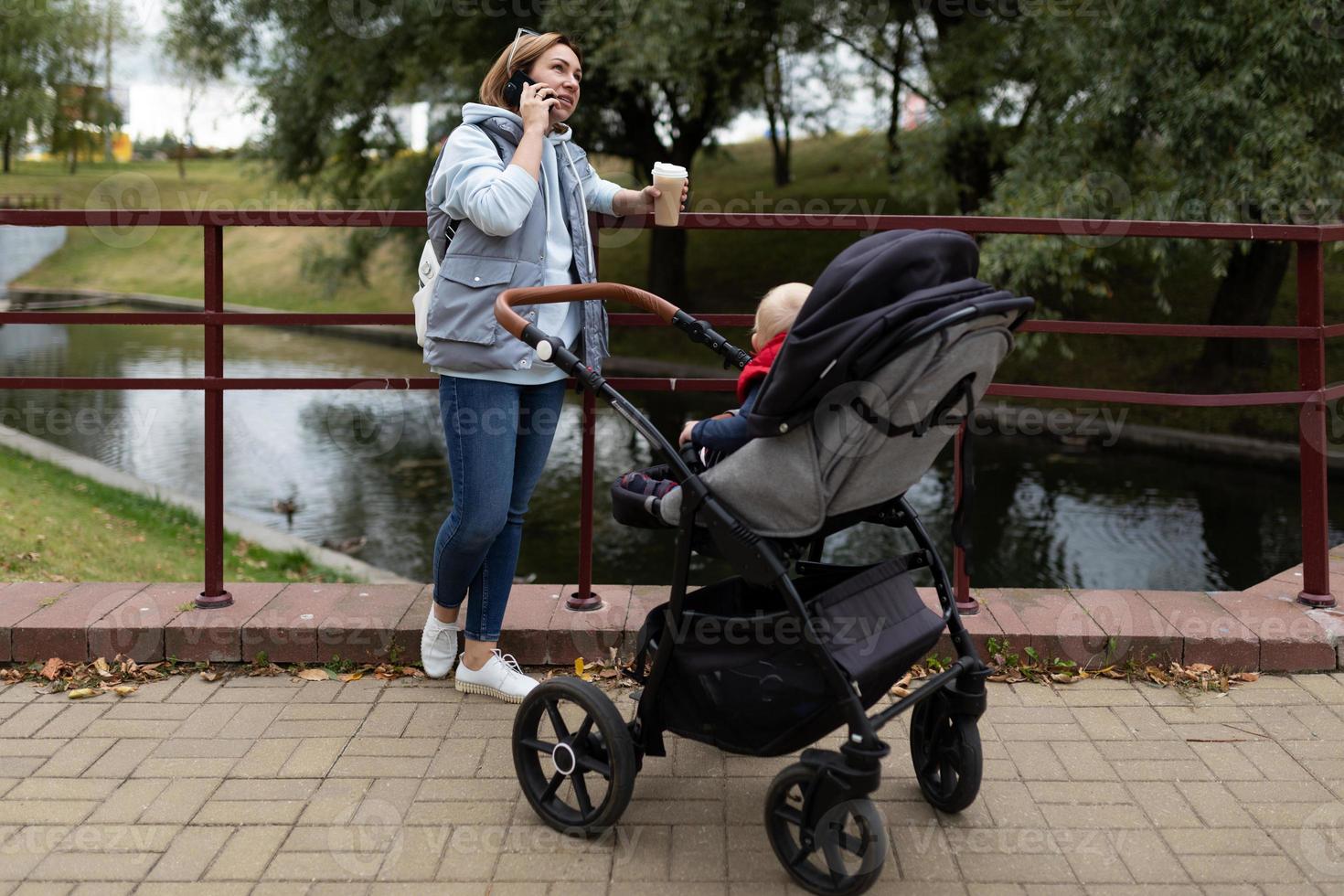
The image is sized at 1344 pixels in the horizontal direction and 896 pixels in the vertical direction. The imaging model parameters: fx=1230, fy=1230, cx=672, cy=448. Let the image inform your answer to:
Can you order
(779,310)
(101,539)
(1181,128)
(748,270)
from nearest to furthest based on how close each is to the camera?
1. (779,310)
2. (101,539)
3. (1181,128)
4. (748,270)

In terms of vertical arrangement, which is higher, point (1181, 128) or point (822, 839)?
point (1181, 128)

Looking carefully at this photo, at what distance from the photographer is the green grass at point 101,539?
6.52 metres

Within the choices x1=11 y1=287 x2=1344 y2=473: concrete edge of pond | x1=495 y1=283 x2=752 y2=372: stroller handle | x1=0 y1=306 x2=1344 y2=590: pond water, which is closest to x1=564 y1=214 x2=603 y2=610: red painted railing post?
x1=495 y1=283 x2=752 y2=372: stroller handle

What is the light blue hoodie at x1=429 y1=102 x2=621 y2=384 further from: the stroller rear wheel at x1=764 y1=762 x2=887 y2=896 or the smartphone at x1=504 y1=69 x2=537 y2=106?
the stroller rear wheel at x1=764 y1=762 x2=887 y2=896

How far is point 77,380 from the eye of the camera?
4156mm

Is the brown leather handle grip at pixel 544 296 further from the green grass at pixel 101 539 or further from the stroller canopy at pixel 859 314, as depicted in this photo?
the green grass at pixel 101 539

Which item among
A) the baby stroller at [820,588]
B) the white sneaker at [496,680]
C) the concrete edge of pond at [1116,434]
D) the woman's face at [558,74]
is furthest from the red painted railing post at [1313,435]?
the concrete edge of pond at [1116,434]

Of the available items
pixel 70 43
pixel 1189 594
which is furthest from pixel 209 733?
pixel 70 43

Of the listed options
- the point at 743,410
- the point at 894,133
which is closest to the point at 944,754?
the point at 743,410

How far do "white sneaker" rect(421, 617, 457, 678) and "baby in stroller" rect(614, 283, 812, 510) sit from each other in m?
1.11

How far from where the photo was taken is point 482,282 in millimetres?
3404

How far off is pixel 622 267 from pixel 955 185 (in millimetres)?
11831

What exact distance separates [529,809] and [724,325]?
170 cm

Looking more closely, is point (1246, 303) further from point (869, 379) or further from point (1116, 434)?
point (869, 379)
